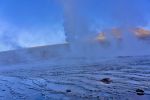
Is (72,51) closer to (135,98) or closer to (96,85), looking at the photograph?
(96,85)

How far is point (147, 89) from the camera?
2320 centimetres

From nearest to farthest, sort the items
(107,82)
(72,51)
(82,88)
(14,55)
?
(82,88), (107,82), (72,51), (14,55)

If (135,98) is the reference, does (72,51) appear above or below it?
above

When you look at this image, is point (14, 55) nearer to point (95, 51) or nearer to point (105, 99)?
point (95, 51)

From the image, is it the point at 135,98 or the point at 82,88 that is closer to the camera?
the point at 135,98

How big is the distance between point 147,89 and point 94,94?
363 centimetres

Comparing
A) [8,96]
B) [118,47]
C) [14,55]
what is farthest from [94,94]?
[14,55]

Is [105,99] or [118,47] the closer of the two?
[105,99]

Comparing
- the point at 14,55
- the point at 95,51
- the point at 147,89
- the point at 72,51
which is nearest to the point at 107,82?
the point at 147,89

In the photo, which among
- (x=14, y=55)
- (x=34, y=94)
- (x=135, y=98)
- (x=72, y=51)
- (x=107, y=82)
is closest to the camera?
(x=135, y=98)

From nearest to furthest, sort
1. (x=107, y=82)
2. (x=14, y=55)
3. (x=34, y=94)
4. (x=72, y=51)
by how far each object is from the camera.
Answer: (x=34, y=94) → (x=107, y=82) → (x=72, y=51) → (x=14, y=55)

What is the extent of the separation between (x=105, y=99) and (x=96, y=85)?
7.00 metres

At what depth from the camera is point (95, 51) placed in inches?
3688

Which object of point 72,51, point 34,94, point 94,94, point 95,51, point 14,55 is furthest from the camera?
point 14,55
